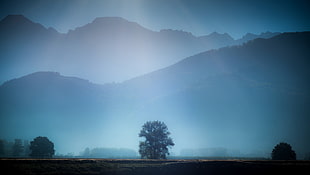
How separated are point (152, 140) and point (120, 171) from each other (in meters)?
37.3

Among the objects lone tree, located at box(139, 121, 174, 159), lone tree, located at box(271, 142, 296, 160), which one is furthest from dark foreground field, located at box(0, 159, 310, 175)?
lone tree, located at box(139, 121, 174, 159)

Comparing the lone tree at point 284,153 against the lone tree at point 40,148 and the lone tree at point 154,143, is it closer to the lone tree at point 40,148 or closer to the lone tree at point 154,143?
the lone tree at point 154,143

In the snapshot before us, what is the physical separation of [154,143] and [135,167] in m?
33.2

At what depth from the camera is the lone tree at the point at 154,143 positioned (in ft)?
267

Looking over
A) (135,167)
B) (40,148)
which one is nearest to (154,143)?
(135,167)

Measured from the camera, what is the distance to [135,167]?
49969 millimetres

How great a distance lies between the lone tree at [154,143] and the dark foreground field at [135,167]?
2844 cm

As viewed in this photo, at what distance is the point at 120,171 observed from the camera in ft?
151

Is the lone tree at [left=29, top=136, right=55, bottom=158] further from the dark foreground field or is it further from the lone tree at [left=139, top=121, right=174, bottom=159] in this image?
the dark foreground field

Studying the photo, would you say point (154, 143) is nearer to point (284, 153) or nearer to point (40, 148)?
point (40, 148)

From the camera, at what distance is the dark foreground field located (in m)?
39.5

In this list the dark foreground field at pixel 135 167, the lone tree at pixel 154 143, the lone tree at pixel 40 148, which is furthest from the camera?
the lone tree at pixel 154 143

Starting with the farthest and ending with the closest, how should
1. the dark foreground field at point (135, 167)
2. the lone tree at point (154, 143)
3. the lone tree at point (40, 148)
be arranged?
the lone tree at point (154, 143)
the lone tree at point (40, 148)
the dark foreground field at point (135, 167)

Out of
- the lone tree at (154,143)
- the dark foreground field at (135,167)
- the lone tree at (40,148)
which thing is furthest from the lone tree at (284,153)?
the lone tree at (40,148)
